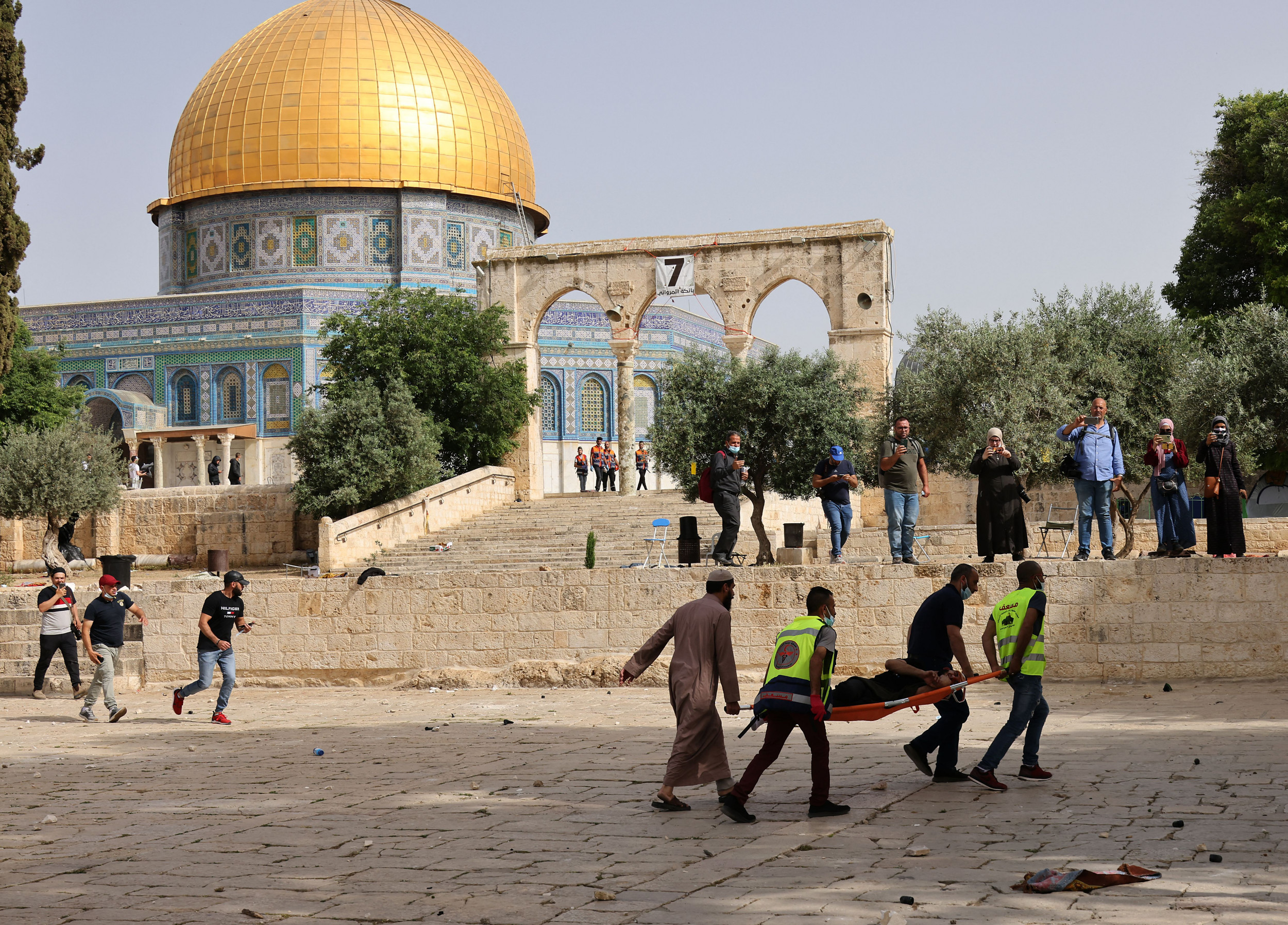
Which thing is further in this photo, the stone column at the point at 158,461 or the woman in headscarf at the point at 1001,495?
the stone column at the point at 158,461

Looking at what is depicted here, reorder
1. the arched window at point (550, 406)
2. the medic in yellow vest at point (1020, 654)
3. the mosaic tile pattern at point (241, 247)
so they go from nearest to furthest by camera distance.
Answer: the medic in yellow vest at point (1020, 654) → the arched window at point (550, 406) → the mosaic tile pattern at point (241, 247)

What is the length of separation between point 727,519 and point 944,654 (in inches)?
269

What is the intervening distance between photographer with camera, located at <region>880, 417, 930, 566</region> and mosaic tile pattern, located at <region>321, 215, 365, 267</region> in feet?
94.6

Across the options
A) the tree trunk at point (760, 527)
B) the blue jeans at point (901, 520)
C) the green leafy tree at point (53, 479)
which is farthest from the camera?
the green leafy tree at point (53, 479)

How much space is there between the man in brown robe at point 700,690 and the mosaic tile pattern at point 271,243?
3459 centimetres

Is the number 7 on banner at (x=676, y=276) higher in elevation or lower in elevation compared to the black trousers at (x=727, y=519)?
higher

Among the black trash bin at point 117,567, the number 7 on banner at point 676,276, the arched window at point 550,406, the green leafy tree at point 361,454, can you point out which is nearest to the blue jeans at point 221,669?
the black trash bin at point 117,567

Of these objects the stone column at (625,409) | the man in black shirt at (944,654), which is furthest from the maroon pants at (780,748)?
the stone column at (625,409)

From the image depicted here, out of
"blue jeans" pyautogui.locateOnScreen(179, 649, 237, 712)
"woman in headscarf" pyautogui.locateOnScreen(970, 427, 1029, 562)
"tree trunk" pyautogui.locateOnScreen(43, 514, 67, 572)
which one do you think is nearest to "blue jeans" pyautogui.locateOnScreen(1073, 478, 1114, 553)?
"woman in headscarf" pyautogui.locateOnScreen(970, 427, 1029, 562)

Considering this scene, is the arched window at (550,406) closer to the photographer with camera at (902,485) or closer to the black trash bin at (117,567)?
the black trash bin at (117,567)

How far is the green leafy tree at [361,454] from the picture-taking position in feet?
78.7

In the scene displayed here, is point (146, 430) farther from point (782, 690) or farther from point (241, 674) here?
point (782, 690)

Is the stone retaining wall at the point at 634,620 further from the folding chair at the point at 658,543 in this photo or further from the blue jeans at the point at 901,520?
the folding chair at the point at 658,543

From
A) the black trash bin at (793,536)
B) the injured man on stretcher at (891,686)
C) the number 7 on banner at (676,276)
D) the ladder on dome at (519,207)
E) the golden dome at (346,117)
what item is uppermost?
the golden dome at (346,117)
